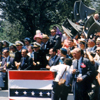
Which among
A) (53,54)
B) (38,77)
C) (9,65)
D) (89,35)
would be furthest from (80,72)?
(89,35)

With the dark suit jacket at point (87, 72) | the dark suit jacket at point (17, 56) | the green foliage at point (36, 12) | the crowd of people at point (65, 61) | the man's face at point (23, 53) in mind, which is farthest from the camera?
the green foliage at point (36, 12)

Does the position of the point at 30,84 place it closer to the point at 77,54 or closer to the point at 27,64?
the point at 77,54

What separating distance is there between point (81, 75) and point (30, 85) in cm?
134

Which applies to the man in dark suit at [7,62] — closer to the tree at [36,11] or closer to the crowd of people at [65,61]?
the crowd of people at [65,61]

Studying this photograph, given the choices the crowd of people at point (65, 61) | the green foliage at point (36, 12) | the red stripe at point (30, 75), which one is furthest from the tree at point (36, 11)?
the red stripe at point (30, 75)

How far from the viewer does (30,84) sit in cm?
740

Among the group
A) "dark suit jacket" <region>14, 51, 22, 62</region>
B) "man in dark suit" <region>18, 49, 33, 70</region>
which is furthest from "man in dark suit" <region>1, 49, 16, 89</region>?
"man in dark suit" <region>18, 49, 33, 70</region>

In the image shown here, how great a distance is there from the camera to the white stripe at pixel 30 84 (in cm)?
735

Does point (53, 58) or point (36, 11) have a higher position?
point (36, 11)

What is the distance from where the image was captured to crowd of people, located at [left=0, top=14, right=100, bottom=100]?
6852 mm

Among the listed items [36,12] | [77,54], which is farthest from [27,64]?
[36,12]

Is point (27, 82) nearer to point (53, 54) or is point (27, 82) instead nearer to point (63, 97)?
point (63, 97)

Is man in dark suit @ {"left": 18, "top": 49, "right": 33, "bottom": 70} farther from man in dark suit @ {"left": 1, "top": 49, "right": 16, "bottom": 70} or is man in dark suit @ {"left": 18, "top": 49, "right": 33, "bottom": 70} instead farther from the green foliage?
the green foliage

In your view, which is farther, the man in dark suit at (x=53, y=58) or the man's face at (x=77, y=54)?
the man in dark suit at (x=53, y=58)
